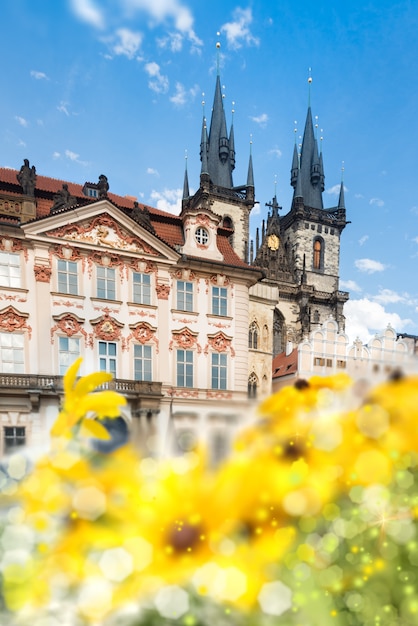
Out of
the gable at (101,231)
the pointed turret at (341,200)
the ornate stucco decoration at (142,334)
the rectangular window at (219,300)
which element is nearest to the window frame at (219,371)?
the rectangular window at (219,300)

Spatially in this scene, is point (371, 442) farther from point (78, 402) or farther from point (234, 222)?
point (234, 222)

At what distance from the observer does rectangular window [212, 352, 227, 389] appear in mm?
8664

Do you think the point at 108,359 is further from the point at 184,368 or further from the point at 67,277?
the point at 67,277

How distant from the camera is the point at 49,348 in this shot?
744 centimetres

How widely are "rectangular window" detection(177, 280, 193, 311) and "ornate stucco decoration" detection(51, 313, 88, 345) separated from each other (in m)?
2.21

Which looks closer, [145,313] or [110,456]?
[110,456]

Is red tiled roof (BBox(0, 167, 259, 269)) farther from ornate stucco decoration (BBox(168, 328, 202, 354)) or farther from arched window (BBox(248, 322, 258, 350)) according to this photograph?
arched window (BBox(248, 322, 258, 350))

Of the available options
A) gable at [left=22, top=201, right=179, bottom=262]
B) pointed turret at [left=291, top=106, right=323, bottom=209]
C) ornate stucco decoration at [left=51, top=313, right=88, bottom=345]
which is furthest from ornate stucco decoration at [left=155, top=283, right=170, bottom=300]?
pointed turret at [left=291, top=106, right=323, bottom=209]

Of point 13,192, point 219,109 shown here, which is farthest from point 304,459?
point 219,109

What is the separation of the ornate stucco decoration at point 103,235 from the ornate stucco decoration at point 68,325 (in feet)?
5.34

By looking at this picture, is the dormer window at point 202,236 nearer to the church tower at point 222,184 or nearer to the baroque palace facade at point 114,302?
the baroque palace facade at point 114,302

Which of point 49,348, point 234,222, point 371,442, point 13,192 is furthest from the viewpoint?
point 234,222

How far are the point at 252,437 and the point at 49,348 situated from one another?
294 inches

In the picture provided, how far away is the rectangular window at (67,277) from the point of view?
764 cm
